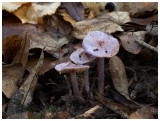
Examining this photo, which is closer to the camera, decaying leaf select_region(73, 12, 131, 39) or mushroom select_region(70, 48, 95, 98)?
mushroom select_region(70, 48, 95, 98)

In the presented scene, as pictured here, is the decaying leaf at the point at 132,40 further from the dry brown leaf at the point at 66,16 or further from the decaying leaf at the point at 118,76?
the dry brown leaf at the point at 66,16

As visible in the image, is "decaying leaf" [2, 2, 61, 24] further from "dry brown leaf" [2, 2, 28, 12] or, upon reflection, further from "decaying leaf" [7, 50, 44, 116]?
"decaying leaf" [7, 50, 44, 116]

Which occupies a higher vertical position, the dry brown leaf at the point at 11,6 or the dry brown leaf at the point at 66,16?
the dry brown leaf at the point at 11,6

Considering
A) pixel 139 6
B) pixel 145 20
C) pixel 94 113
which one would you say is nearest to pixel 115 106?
pixel 94 113

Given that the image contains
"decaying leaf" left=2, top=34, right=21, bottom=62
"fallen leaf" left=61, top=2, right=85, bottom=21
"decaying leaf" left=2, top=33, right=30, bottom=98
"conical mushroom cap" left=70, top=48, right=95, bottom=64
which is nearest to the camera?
"conical mushroom cap" left=70, top=48, right=95, bottom=64

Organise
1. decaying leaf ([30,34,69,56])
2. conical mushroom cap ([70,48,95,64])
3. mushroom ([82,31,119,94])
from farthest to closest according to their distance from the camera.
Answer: decaying leaf ([30,34,69,56]) → conical mushroom cap ([70,48,95,64]) → mushroom ([82,31,119,94])

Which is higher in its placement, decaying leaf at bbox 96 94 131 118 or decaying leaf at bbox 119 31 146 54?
decaying leaf at bbox 119 31 146 54

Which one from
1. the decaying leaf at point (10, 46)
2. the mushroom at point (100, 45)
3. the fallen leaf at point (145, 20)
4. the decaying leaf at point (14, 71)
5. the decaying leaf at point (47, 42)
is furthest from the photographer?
the fallen leaf at point (145, 20)

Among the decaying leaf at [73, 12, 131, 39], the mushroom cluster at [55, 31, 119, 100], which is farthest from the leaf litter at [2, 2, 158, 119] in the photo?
the mushroom cluster at [55, 31, 119, 100]

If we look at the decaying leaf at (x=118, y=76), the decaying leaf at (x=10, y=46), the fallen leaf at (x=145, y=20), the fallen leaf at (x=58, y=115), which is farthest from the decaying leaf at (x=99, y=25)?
the fallen leaf at (x=58, y=115)

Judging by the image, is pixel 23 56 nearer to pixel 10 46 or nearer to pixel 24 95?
pixel 10 46
